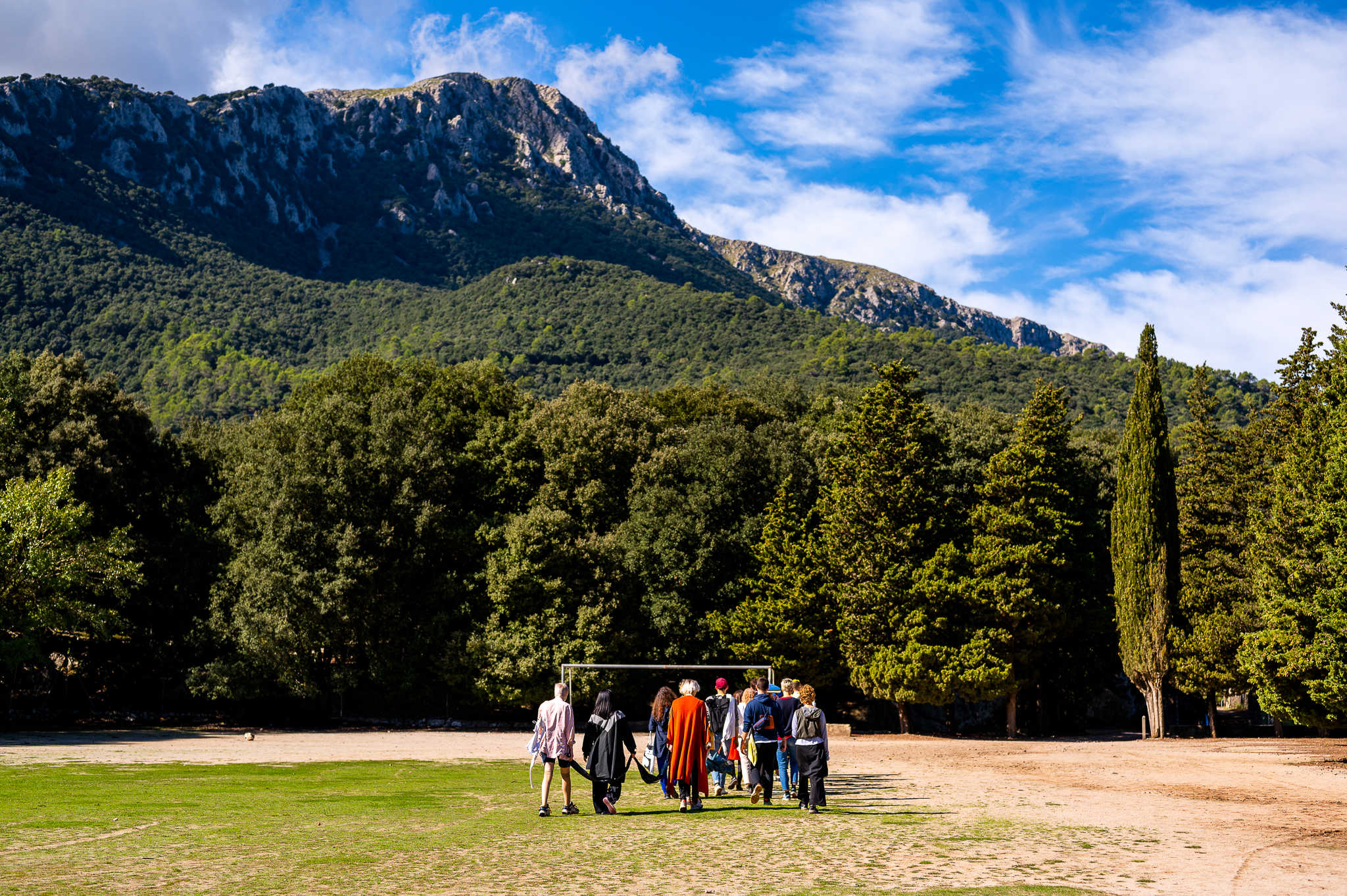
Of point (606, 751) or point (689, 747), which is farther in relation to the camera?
point (689, 747)

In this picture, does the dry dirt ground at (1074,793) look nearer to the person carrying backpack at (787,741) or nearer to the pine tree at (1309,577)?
the person carrying backpack at (787,741)

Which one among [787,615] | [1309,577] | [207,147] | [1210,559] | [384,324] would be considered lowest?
[787,615]

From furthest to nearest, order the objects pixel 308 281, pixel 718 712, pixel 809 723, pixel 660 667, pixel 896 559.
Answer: pixel 308 281 → pixel 896 559 → pixel 660 667 → pixel 718 712 → pixel 809 723

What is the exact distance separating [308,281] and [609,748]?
154m

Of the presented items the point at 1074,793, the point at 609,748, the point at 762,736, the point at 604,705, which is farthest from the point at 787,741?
the point at 1074,793

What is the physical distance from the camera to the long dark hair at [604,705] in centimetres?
1373

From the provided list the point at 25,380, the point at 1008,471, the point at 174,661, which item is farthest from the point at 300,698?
the point at 1008,471

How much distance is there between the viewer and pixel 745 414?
60.5 metres

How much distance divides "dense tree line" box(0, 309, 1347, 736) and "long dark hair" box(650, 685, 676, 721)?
22936 millimetres

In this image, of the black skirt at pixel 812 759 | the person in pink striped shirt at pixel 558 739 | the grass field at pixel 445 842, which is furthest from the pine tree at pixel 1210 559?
the person in pink striped shirt at pixel 558 739

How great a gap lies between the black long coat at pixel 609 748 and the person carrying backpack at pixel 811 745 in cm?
245

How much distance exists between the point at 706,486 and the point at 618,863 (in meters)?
35.5

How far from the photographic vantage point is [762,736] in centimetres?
1570

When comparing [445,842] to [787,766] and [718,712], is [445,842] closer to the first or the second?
[787,766]
